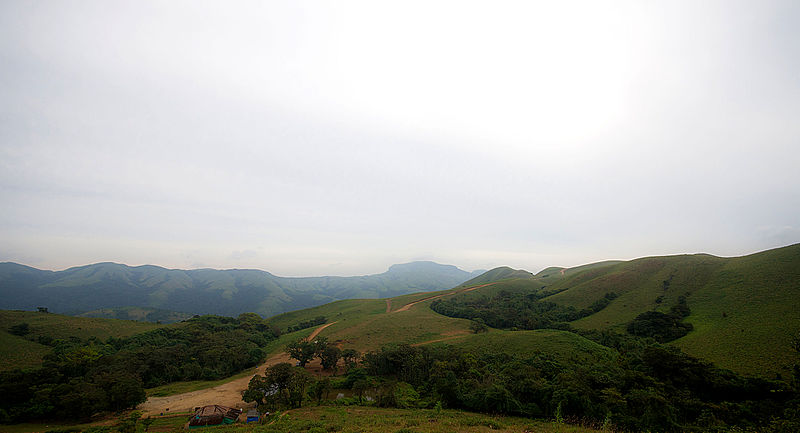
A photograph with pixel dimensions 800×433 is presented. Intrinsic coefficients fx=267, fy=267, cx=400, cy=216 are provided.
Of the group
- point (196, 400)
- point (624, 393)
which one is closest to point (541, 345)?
point (624, 393)

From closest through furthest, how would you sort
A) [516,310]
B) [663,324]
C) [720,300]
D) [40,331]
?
[663,324], [720,300], [40,331], [516,310]

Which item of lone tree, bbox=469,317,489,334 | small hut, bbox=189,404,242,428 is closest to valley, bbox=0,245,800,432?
lone tree, bbox=469,317,489,334

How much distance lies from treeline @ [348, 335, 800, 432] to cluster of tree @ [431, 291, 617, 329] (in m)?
31.6

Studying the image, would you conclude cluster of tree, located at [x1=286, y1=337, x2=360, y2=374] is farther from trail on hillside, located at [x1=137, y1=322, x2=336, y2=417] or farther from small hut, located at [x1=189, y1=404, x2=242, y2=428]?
small hut, located at [x1=189, y1=404, x2=242, y2=428]

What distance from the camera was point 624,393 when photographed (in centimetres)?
2033

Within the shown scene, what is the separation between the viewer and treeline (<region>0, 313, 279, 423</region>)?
81.8 ft

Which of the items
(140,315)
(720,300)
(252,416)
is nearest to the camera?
(252,416)

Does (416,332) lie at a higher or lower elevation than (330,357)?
lower

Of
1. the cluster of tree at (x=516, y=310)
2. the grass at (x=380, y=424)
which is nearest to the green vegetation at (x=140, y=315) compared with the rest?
the cluster of tree at (x=516, y=310)

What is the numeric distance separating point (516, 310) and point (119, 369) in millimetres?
75666

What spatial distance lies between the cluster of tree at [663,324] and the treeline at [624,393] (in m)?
19.1

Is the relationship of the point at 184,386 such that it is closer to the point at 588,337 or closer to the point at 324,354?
the point at 324,354

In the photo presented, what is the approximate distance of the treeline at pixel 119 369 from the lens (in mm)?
24938

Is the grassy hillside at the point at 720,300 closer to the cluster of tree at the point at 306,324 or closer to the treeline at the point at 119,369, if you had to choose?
the treeline at the point at 119,369
